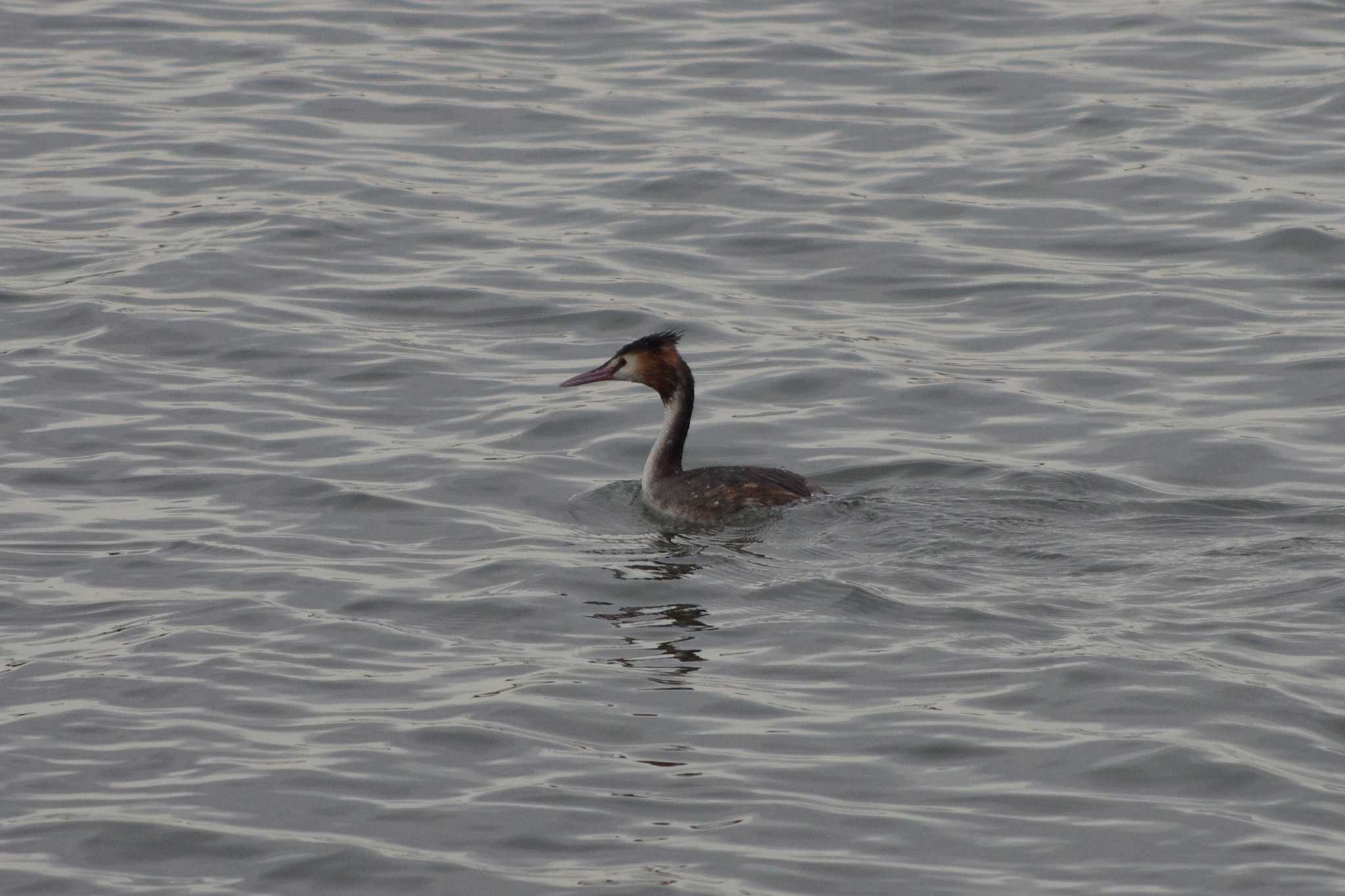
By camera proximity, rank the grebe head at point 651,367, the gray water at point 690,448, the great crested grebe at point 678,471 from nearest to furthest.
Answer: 1. the gray water at point 690,448
2. the great crested grebe at point 678,471
3. the grebe head at point 651,367

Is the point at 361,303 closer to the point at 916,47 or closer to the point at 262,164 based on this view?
the point at 262,164

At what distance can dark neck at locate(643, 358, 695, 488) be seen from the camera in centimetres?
1323

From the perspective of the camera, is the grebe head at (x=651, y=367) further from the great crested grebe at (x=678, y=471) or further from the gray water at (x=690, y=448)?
the gray water at (x=690, y=448)

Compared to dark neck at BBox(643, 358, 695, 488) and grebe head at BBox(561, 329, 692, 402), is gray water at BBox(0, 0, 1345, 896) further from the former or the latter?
grebe head at BBox(561, 329, 692, 402)

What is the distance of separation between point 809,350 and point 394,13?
10712 millimetres

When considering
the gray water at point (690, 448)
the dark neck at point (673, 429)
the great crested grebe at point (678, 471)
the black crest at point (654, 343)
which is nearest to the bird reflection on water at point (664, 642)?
the gray water at point (690, 448)

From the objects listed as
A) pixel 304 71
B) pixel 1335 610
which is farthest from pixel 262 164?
pixel 1335 610

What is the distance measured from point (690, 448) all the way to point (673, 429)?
99cm

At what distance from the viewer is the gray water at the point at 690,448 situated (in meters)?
8.79

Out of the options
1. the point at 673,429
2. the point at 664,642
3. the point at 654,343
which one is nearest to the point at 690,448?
the point at 673,429

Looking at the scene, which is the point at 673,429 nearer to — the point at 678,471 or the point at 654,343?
the point at 678,471

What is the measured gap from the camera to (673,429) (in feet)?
44.0

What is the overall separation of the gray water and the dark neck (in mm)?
266

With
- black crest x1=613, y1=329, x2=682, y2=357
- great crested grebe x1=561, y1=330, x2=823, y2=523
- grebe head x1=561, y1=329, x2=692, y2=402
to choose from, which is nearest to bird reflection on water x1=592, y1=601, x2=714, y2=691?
great crested grebe x1=561, y1=330, x2=823, y2=523
